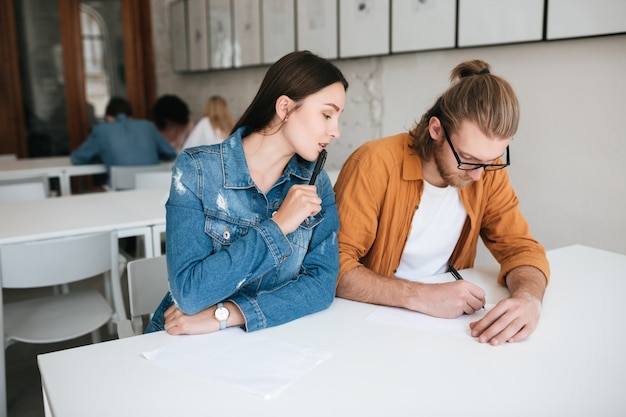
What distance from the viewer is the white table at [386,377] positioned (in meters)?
0.87

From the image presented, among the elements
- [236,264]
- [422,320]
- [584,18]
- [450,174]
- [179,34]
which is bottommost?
[422,320]

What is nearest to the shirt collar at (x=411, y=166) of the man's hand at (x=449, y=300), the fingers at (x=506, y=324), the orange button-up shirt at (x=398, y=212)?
the orange button-up shirt at (x=398, y=212)

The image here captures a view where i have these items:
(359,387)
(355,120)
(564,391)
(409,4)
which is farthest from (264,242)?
(355,120)

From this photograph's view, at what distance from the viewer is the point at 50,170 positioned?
377cm

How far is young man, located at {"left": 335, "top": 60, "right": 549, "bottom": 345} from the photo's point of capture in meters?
1.25

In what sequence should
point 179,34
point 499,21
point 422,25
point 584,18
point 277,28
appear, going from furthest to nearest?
point 179,34 → point 277,28 → point 422,25 → point 499,21 → point 584,18

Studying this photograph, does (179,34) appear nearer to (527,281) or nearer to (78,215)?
(78,215)

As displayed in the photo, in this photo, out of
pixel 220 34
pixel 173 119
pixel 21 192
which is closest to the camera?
pixel 21 192

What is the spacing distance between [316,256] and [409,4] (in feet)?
6.48

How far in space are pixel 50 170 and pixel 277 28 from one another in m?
1.81

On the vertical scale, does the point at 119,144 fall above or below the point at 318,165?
below

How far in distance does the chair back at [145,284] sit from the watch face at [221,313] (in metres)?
0.50

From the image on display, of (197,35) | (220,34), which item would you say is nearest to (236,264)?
(220,34)

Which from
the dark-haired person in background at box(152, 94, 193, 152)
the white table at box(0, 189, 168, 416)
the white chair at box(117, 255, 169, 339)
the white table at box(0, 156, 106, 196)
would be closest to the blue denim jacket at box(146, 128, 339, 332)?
the white chair at box(117, 255, 169, 339)
